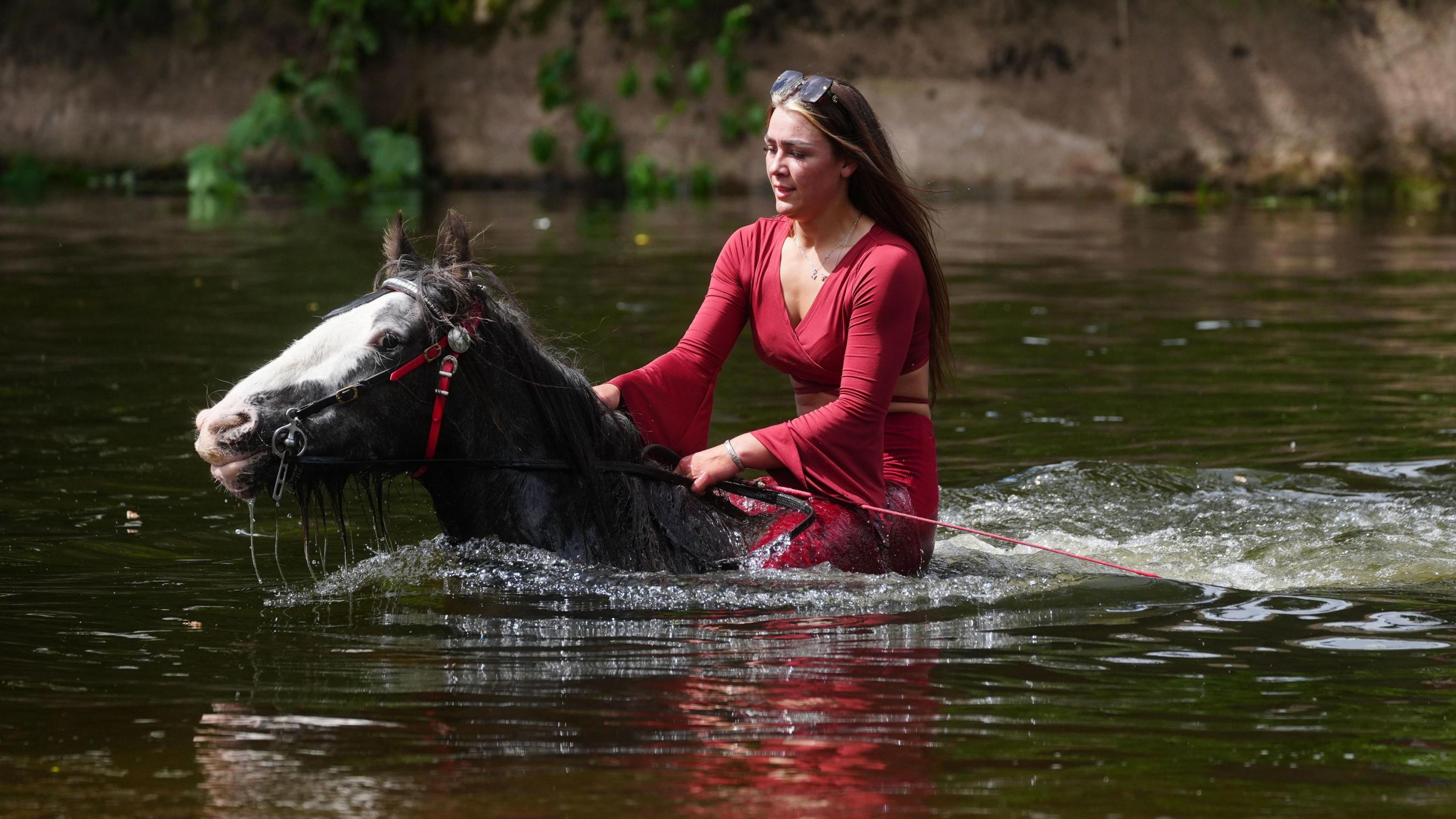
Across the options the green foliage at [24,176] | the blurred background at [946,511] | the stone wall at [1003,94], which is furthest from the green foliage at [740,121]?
the green foliage at [24,176]

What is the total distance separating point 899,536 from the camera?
16.8 feet

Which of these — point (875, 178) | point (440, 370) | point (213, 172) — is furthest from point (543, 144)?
point (440, 370)

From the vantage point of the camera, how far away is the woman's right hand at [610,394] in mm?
4941

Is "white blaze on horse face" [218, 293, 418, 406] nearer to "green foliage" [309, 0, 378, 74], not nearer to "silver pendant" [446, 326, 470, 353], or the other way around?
"silver pendant" [446, 326, 470, 353]

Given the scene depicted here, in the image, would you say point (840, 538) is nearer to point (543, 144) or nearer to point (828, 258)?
point (828, 258)

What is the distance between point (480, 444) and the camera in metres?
4.60

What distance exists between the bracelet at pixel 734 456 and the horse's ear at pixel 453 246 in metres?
0.89

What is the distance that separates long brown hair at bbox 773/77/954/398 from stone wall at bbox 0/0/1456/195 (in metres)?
17.0

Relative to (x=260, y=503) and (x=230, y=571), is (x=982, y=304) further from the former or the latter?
(x=230, y=571)

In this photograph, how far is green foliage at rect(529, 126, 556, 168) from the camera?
2422 centimetres

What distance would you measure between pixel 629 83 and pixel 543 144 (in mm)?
1531

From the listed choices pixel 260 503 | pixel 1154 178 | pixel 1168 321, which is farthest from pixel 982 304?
pixel 1154 178

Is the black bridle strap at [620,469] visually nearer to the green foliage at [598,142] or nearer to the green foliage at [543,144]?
the green foliage at [598,142]

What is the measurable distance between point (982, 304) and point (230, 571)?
8.05 metres
